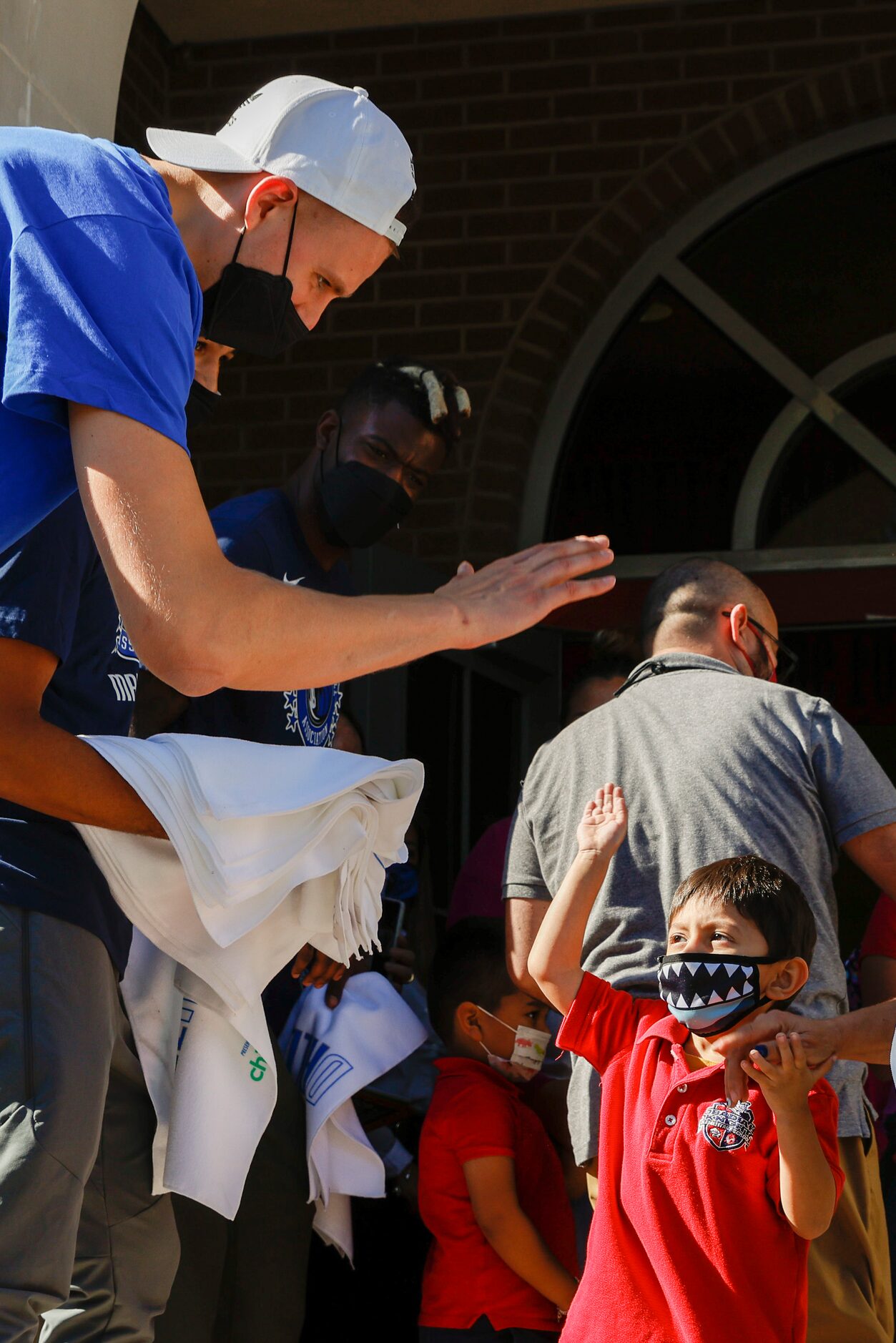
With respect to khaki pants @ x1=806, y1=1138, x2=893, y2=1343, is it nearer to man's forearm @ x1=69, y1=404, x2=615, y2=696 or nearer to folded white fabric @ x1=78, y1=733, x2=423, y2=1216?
folded white fabric @ x1=78, y1=733, x2=423, y2=1216

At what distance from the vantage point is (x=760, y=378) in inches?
232

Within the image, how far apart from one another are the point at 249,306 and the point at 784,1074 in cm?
138

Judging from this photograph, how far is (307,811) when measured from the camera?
2145 mm

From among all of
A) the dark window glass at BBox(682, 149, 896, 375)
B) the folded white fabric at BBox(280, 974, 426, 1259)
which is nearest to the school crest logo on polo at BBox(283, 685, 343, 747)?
the folded white fabric at BBox(280, 974, 426, 1259)

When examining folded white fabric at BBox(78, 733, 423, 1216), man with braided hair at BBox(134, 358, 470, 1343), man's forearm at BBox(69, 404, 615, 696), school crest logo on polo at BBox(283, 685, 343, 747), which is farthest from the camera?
school crest logo on polo at BBox(283, 685, 343, 747)

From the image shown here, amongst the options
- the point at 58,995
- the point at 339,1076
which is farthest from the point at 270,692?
the point at 58,995

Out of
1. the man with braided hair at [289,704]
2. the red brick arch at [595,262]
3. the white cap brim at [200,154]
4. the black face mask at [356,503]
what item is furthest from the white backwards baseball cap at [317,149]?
the red brick arch at [595,262]

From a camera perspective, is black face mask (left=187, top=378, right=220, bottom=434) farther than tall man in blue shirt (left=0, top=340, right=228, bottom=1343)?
Yes

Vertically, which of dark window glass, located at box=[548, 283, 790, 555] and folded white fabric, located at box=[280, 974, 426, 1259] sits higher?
dark window glass, located at box=[548, 283, 790, 555]

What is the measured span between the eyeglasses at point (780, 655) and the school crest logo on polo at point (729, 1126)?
1.16 metres

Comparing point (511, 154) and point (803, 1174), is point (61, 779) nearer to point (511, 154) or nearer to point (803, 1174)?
point (803, 1174)

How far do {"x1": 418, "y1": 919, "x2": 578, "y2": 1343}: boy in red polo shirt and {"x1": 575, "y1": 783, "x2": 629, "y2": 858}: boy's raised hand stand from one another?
2.88 feet

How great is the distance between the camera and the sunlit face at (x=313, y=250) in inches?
82.2

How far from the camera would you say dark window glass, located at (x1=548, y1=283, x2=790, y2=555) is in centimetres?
593
